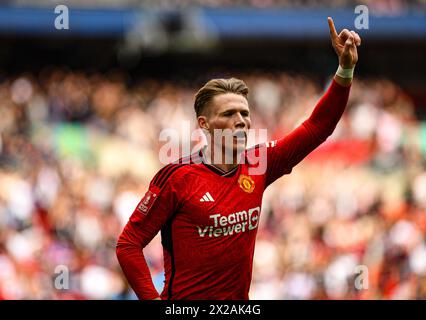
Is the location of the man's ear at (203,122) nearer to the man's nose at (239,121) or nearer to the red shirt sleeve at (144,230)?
the man's nose at (239,121)

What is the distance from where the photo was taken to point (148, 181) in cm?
1411

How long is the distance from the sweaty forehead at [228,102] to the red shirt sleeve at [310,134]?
29cm

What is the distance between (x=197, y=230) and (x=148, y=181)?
378 inches

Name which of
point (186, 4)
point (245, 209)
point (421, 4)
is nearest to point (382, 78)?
point (421, 4)

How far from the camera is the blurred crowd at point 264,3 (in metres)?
18.9

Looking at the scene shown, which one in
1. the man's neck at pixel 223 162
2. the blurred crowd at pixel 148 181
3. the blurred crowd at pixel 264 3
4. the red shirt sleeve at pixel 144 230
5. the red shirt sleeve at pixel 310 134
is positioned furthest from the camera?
the blurred crowd at pixel 264 3

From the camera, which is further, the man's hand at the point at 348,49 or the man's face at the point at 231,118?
the man's face at the point at 231,118

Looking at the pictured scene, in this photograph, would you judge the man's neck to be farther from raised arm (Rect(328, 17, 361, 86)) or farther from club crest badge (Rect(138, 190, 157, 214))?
raised arm (Rect(328, 17, 361, 86))

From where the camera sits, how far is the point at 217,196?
4.62 meters

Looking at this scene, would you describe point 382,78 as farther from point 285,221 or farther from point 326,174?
point 285,221

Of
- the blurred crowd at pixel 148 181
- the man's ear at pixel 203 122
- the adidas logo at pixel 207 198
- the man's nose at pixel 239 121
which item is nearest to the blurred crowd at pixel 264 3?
the blurred crowd at pixel 148 181

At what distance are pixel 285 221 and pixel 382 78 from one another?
759 cm

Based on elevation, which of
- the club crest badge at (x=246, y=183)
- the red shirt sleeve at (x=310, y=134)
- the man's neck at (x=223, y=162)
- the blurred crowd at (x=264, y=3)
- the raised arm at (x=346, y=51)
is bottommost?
the club crest badge at (x=246, y=183)

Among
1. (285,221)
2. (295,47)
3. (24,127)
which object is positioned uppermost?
(295,47)
